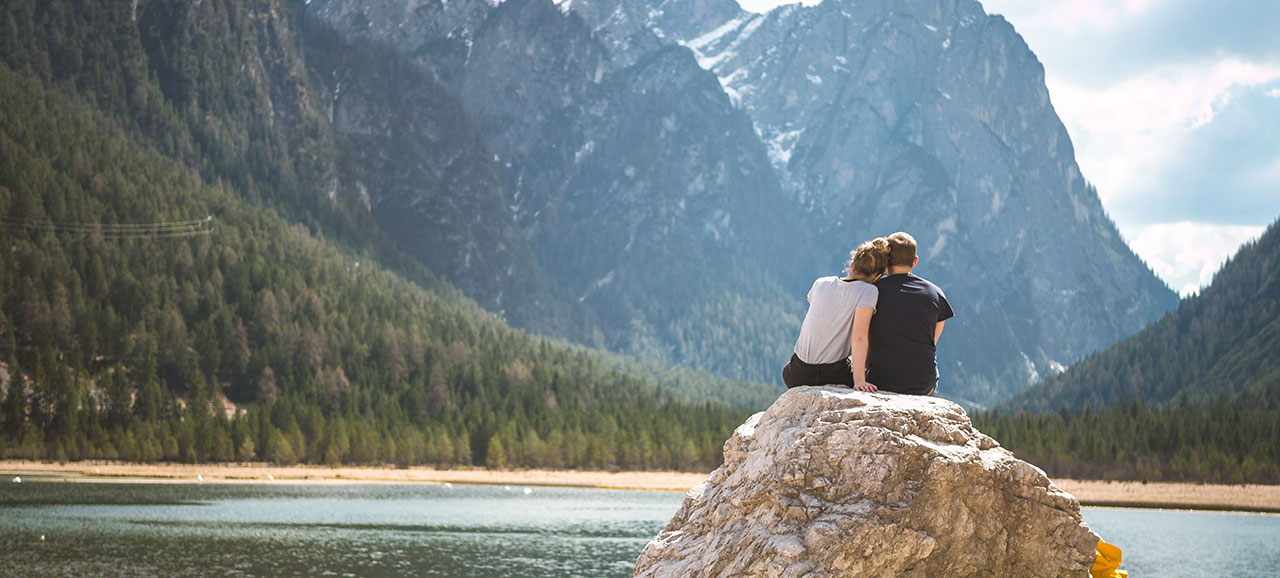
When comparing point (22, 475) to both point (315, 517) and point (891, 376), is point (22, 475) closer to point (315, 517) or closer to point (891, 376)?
point (315, 517)

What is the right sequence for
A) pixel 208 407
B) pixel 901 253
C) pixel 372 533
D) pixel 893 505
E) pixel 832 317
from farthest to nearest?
pixel 208 407 < pixel 372 533 < pixel 901 253 < pixel 832 317 < pixel 893 505

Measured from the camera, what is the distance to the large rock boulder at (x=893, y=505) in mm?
12289

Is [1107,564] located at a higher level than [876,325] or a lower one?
lower

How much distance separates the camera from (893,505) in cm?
1238

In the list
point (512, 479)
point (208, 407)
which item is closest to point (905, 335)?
point (512, 479)

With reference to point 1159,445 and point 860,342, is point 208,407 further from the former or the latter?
point 860,342

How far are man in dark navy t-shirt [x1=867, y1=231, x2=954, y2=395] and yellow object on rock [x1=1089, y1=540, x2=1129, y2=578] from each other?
236 centimetres

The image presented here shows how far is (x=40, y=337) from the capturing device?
6806 inches

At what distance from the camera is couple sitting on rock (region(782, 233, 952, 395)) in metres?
13.6

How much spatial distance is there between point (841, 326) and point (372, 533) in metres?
66.2

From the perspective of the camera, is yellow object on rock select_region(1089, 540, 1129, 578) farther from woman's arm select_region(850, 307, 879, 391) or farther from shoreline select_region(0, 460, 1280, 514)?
shoreline select_region(0, 460, 1280, 514)

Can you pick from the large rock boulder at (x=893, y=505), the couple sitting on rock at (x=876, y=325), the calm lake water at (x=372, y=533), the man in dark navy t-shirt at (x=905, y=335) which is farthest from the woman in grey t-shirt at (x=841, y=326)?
the calm lake water at (x=372, y=533)

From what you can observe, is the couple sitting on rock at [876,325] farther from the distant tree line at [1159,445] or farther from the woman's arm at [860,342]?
the distant tree line at [1159,445]

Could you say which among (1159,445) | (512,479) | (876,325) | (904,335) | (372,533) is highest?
(1159,445)
